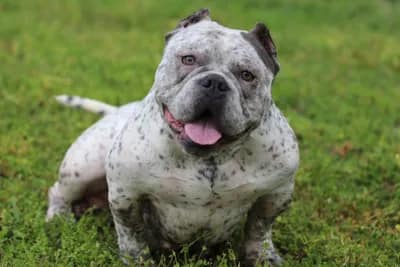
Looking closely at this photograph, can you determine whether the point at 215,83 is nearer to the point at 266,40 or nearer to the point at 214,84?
the point at 214,84

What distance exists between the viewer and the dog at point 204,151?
353cm

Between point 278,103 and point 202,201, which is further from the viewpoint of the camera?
point 278,103

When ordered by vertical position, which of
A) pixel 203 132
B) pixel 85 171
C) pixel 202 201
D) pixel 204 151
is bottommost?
pixel 85 171

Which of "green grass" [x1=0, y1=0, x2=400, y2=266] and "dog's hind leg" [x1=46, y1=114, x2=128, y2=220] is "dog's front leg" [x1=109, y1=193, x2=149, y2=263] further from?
"dog's hind leg" [x1=46, y1=114, x2=128, y2=220]

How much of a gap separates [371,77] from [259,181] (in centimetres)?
495

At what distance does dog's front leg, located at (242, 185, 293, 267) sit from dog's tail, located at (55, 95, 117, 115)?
1.82m

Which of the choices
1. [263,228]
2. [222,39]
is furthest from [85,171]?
[222,39]

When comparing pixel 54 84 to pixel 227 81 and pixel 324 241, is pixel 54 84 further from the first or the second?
pixel 227 81

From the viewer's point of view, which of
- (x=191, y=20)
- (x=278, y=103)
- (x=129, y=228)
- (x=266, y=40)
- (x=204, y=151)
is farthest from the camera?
(x=278, y=103)

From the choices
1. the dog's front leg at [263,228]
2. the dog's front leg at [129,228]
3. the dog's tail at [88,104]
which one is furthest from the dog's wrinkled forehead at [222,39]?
the dog's tail at [88,104]

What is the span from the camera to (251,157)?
388 cm

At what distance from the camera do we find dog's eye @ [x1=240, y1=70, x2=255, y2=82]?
359 centimetres

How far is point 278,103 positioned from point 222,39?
12.6 feet

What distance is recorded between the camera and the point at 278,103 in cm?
739
